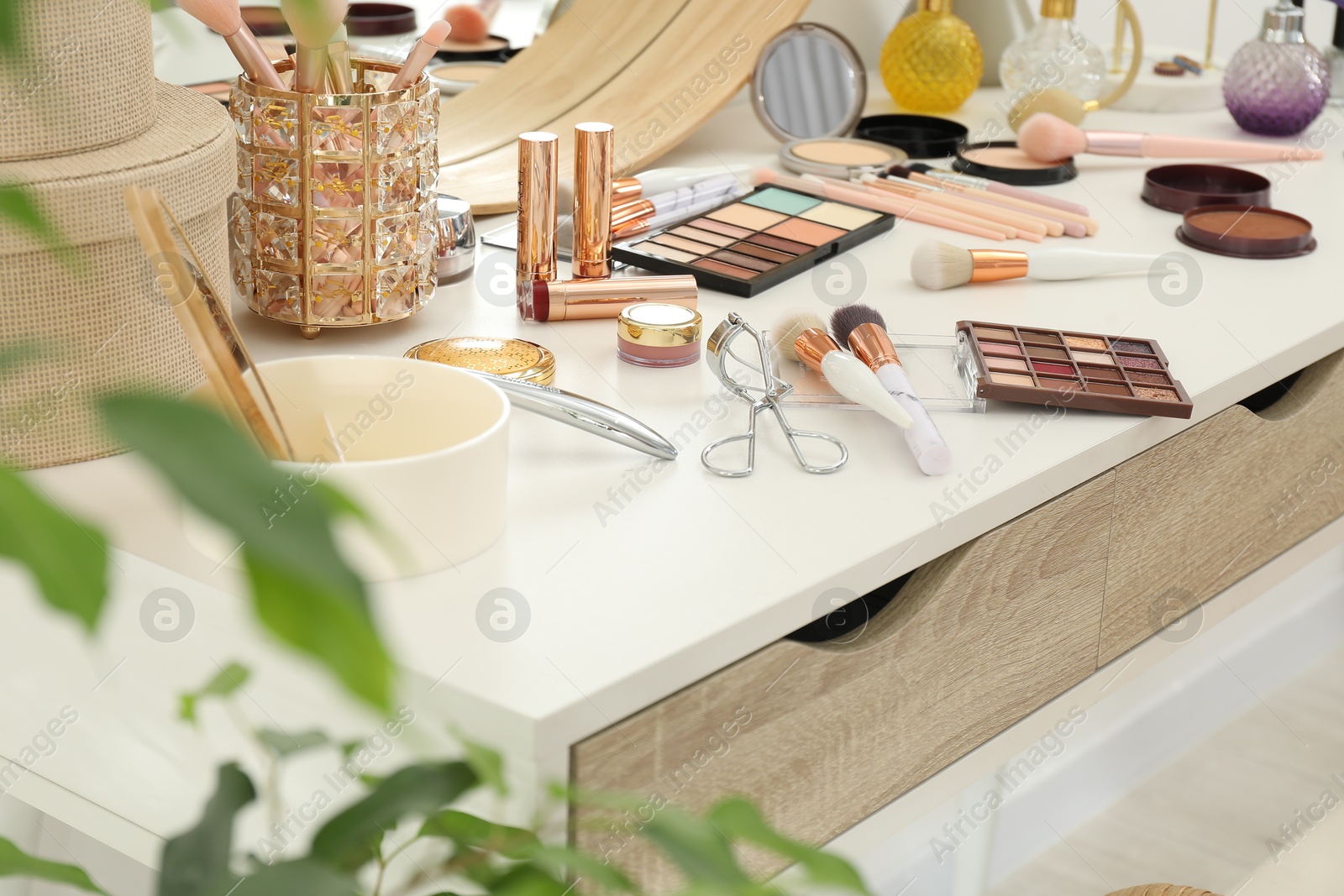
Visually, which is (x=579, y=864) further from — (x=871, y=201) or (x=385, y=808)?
(x=871, y=201)

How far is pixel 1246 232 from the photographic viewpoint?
3.75ft

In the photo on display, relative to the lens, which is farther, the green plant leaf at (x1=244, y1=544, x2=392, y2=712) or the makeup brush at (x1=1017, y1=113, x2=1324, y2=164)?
the makeup brush at (x1=1017, y1=113, x2=1324, y2=164)

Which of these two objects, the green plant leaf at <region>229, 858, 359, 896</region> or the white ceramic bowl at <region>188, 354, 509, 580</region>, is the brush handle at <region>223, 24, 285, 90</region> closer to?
the white ceramic bowl at <region>188, 354, 509, 580</region>

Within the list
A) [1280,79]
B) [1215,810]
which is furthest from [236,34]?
[1215,810]

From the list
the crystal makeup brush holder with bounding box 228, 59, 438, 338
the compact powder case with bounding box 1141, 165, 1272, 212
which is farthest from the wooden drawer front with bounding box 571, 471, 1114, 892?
the compact powder case with bounding box 1141, 165, 1272, 212

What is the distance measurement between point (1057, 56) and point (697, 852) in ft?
4.56

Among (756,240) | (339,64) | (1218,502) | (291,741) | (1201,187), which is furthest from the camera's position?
(1201,187)

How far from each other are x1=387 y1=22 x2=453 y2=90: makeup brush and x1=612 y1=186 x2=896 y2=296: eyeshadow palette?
23 cm

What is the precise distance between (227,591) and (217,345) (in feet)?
0.38

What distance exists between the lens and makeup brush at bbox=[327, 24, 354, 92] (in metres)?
0.81

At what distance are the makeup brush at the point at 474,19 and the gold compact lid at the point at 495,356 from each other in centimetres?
47

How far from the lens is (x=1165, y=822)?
5.37 feet

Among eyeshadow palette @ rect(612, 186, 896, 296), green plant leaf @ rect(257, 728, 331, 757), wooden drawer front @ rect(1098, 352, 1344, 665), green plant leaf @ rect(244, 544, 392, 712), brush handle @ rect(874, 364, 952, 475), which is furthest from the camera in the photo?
eyeshadow palette @ rect(612, 186, 896, 296)

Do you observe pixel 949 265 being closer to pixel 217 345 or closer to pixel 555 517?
pixel 555 517
